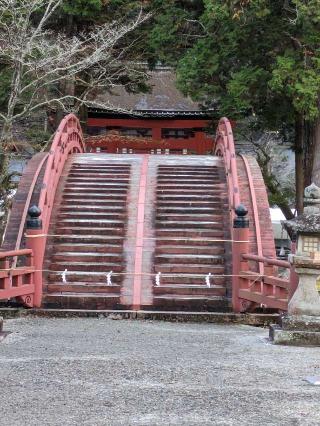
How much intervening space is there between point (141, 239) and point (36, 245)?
1935 millimetres

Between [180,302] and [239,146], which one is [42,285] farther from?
[239,146]

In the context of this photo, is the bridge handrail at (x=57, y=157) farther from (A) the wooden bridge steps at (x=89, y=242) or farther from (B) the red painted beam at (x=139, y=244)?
(B) the red painted beam at (x=139, y=244)

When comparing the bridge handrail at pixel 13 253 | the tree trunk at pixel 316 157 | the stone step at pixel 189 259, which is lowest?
the stone step at pixel 189 259

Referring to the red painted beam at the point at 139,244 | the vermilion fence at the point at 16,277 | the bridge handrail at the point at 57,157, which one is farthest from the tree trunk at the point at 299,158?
the vermilion fence at the point at 16,277

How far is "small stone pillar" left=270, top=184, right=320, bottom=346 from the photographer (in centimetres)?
881

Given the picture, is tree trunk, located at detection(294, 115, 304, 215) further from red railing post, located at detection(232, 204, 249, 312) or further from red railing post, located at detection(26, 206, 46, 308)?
red railing post, located at detection(26, 206, 46, 308)

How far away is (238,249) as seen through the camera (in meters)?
13.0

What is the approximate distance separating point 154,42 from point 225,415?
18882 millimetres

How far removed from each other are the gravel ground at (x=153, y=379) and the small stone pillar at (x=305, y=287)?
22 cm

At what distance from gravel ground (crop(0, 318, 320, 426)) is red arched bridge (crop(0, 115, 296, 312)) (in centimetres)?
245

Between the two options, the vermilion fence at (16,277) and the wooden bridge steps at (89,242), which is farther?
the wooden bridge steps at (89,242)

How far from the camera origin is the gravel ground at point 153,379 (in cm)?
561

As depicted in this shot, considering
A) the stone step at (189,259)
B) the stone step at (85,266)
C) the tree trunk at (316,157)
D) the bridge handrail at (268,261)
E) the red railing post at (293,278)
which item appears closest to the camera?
the red railing post at (293,278)

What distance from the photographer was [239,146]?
3256cm
